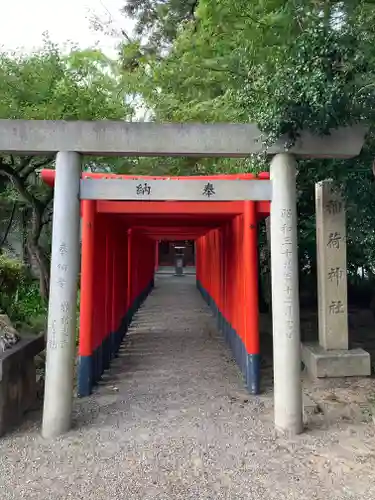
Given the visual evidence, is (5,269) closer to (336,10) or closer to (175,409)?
(175,409)

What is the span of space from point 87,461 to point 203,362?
321 cm

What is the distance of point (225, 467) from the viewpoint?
3.16 metres

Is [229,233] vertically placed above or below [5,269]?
above

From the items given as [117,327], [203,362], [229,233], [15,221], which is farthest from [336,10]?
[15,221]

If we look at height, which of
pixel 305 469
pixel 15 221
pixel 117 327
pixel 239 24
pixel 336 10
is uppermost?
pixel 239 24

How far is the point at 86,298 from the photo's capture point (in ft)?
15.5

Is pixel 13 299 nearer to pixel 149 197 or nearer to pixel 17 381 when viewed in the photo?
pixel 17 381

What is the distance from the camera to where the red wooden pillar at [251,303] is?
494cm

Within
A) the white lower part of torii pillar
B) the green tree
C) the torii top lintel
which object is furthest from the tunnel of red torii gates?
the green tree

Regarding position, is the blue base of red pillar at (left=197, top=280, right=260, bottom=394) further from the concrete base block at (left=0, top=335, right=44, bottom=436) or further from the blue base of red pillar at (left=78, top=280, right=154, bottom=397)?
the concrete base block at (left=0, top=335, right=44, bottom=436)

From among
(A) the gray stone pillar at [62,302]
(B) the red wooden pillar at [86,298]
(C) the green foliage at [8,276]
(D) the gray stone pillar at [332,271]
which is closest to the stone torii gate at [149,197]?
(A) the gray stone pillar at [62,302]

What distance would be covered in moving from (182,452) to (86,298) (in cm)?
208

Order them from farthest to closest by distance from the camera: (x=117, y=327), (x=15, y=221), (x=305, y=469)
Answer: (x=15, y=221)
(x=117, y=327)
(x=305, y=469)

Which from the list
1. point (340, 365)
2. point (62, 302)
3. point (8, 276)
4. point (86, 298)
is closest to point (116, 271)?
point (8, 276)
